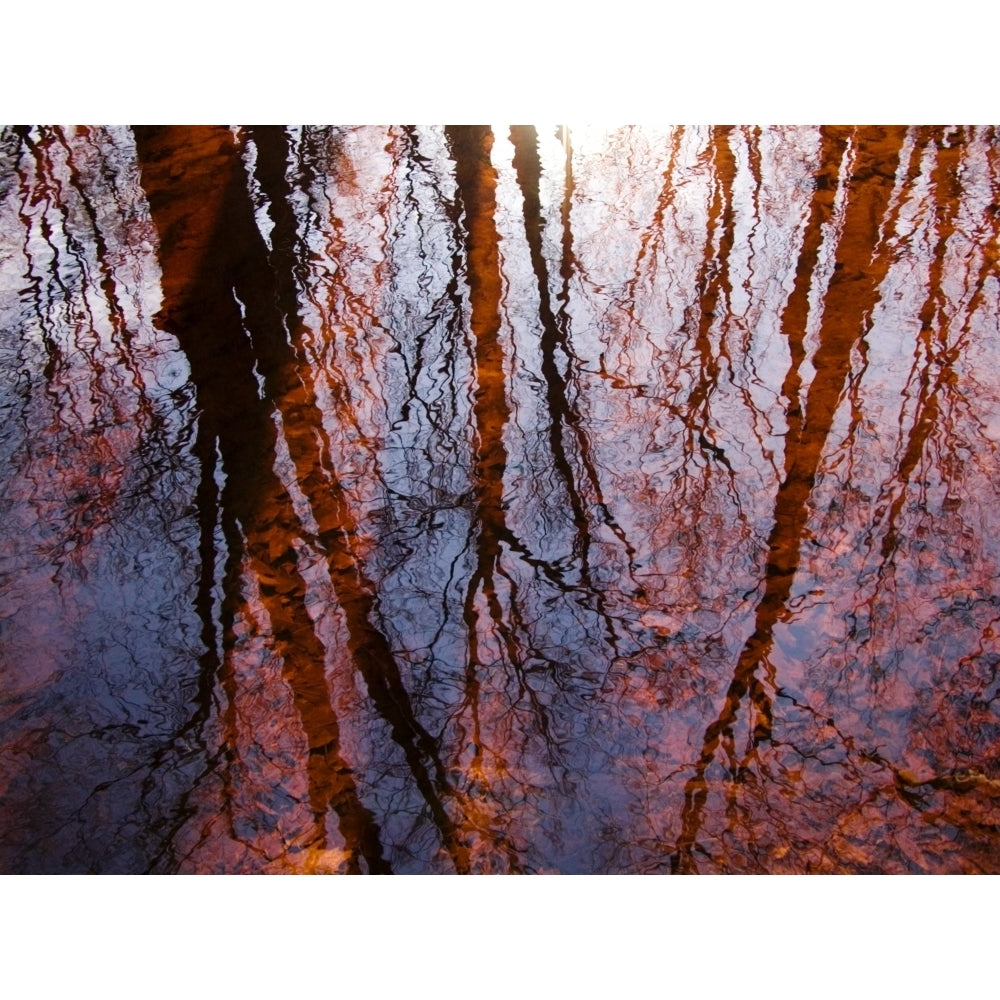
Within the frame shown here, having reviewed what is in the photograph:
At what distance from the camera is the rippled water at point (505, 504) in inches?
65.9

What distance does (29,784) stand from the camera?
5.60 ft

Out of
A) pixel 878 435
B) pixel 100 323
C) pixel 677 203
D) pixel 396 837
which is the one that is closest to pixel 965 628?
pixel 878 435

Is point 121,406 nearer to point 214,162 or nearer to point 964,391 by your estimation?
point 214,162

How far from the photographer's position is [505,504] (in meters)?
2.19

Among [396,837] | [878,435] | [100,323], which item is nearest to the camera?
[396,837]

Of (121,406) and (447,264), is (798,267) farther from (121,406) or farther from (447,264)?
(121,406)

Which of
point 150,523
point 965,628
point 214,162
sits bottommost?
point 965,628

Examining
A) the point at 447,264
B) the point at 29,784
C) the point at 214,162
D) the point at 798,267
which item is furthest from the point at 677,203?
the point at 29,784

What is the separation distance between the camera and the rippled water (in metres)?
1.67

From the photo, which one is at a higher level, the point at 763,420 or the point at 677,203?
the point at 677,203

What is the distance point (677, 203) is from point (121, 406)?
1.89 metres

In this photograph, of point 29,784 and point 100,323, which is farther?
point 100,323

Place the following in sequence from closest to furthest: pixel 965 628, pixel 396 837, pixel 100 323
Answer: pixel 396 837 < pixel 965 628 < pixel 100 323

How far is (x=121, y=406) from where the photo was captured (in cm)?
246
